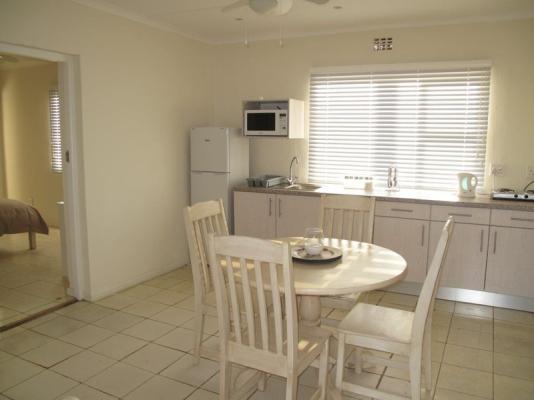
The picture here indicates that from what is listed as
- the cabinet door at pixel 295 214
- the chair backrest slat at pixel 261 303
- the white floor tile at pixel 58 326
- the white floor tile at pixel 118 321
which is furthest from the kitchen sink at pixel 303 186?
the chair backrest slat at pixel 261 303

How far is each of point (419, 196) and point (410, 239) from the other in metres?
0.41

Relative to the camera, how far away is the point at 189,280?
4.65 meters

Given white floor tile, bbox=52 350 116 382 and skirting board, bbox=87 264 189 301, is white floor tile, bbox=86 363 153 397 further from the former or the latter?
skirting board, bbox=87 264 189 301

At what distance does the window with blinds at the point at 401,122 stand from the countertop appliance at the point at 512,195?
1.28 ft

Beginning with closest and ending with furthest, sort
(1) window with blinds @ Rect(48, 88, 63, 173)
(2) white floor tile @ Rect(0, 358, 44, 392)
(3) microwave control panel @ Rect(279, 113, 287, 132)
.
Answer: (2) white floor tile @ Rect(0, 358, 44, 392)
(3) microwave control panel @ Rect(279, 113, 287, 132)
(1) window with blinds @ Rect(48, 88, 63, 173)

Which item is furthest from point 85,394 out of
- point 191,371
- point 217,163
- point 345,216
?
point 217,163

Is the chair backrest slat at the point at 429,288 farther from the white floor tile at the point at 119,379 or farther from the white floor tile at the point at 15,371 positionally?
the white floor tile at the point at 15,371

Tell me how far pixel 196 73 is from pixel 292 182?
1.66 m

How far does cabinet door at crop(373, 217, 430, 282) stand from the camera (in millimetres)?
4066

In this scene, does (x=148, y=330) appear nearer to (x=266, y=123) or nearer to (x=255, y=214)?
(x=255, y=214)

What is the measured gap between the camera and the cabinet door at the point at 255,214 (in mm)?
4699

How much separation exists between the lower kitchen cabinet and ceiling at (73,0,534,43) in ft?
5.65

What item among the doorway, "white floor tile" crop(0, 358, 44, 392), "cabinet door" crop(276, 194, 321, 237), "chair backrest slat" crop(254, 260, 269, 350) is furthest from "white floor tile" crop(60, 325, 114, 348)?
"cabinet door" crop(276, 194, 321, 237)

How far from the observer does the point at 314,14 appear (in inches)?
164
